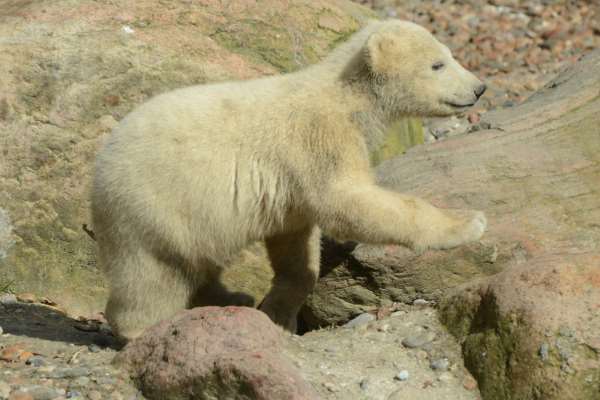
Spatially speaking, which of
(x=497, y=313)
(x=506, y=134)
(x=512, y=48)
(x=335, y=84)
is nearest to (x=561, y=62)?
(x=512, y=48)

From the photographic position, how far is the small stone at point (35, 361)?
5.18 meters

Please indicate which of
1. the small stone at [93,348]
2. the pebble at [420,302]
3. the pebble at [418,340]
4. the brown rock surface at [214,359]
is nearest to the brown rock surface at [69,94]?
the small stone at [93,348]

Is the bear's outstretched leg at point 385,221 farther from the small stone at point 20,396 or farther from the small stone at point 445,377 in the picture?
the small stone at point 20,396

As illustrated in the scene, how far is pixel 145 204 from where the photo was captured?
17.3ft

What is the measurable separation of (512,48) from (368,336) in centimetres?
887

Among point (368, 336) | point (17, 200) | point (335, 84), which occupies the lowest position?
point (17, 200)

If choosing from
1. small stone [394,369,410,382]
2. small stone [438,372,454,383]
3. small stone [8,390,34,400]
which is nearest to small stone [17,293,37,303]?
small stone [8,390,34,400]

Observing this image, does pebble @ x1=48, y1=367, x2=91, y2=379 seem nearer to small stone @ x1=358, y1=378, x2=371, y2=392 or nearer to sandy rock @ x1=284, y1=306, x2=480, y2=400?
sandy rock @ x1=284, y1=306, x2=480, y2=400

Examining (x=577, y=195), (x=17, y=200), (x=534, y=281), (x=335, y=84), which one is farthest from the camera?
(x=17, y=200)

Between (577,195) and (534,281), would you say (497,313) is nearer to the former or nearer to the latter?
(534,281)

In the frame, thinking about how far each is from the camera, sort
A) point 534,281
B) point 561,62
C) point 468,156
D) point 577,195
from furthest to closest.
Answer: point 561,62 < point 468,156 < point 577,195 < point 534,281

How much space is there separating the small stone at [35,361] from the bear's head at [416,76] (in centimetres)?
257

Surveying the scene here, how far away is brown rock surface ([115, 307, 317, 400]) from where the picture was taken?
4.32 m

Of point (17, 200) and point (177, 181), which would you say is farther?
point (17, 200)
